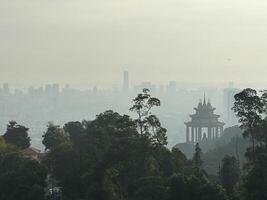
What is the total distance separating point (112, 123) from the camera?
33406 mm

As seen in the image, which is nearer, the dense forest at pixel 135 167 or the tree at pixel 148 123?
the dense forest at pixel 135 167

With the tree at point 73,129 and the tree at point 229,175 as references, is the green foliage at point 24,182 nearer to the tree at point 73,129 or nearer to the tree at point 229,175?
the tree at point 229,175

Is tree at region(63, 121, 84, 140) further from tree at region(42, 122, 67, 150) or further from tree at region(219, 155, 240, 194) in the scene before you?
tree at region(219, 155, 240, 194)

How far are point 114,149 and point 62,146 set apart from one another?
13.5ft

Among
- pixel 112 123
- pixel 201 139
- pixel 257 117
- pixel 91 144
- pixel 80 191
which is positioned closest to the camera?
pixel 257 117

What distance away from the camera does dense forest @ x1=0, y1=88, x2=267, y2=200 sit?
24594 mm

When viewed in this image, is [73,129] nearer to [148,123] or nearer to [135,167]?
[148,123]

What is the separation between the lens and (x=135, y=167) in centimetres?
2886

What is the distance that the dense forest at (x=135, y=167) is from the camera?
2459 cm

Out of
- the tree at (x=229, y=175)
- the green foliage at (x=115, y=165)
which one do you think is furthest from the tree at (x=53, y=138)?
the tree at (x=229, y=175)

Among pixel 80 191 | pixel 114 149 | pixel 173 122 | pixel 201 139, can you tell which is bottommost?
pixel 80 191

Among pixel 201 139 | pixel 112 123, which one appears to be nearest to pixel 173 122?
pixel 201 139

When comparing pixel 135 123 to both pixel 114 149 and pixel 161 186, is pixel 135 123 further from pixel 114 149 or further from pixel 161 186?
pixel 161 186

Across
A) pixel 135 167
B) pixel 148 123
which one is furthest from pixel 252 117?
pixel 135 167
